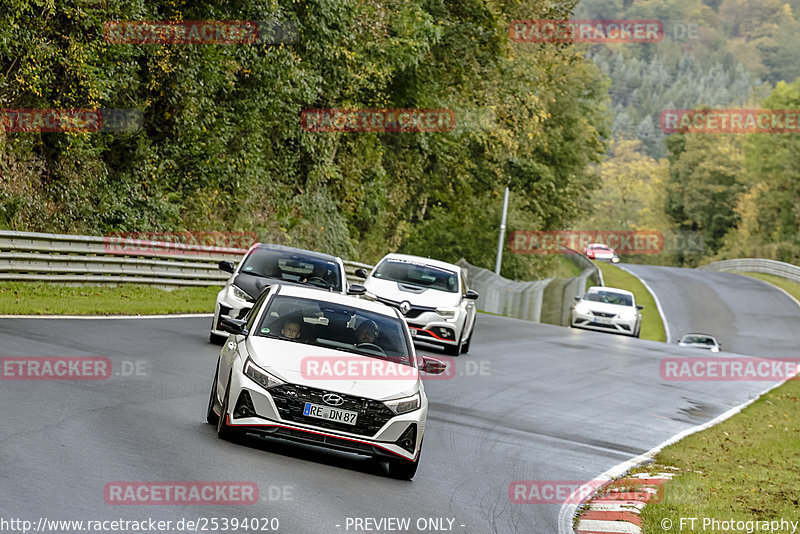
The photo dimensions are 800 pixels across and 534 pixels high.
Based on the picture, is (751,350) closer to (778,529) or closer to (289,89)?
(289,89)

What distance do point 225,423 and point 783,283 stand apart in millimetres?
70914

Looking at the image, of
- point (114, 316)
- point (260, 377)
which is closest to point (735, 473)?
point (260, 377)

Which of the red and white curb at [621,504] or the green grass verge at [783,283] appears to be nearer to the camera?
the red and white curb at [621,504]

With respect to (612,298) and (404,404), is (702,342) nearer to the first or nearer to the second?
(612,298)

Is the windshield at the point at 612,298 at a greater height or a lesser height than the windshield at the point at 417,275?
lesser

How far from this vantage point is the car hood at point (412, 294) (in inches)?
858

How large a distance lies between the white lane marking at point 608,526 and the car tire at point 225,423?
9.81 feet

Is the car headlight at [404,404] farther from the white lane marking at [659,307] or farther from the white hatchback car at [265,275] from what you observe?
the white lane marking at [659,307]

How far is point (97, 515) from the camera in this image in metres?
6.82
